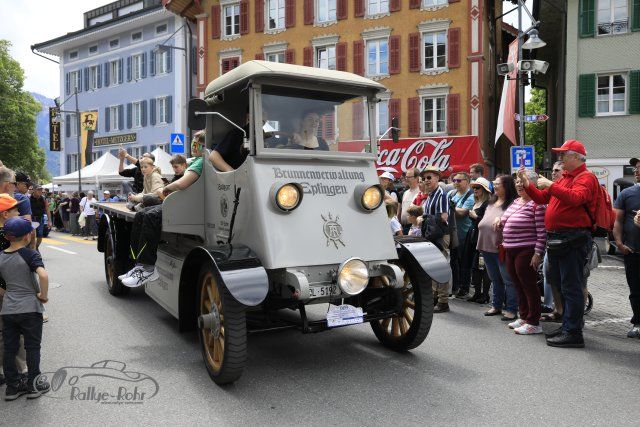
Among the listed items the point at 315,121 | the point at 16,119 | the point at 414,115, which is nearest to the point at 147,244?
the point at 315,121

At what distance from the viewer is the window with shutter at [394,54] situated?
25.5 meters

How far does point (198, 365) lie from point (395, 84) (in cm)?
2262

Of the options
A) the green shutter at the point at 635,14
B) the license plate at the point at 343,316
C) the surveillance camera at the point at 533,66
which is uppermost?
the green shutter at the point at 635,14

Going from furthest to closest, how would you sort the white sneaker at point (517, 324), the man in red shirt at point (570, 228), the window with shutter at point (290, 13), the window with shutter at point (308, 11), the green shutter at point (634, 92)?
the window with shutter at point (290, 13) → the window with shutter at point (308, 11) → the green shutter at point (634, 92) → the white sneaker at point (517, 324) → the man in red shirt at point (570, 228)

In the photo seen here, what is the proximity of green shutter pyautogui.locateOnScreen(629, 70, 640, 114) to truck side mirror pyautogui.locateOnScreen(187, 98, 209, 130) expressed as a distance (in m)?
18.7

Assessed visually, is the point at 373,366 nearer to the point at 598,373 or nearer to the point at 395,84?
the point at 598,373

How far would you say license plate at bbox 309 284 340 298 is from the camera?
4.39 m

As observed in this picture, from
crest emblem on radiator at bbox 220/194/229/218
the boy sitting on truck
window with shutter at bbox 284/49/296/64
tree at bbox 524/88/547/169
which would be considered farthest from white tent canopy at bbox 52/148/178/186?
tree at bbox 524/88/547/169

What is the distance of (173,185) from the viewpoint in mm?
5555

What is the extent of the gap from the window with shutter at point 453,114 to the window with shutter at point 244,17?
11653 mm

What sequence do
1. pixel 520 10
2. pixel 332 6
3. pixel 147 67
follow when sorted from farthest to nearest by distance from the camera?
pixel 147 67 → pixel 332 6 → pixel 520 10

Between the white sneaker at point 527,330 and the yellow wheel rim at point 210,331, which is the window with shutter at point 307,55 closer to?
the white sneaker at point 527,330

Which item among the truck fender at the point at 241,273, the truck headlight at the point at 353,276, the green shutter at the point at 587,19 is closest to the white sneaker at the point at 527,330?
the truck headlight at the point at 353,276

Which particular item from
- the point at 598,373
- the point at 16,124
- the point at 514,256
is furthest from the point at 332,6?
the point at 16,124
